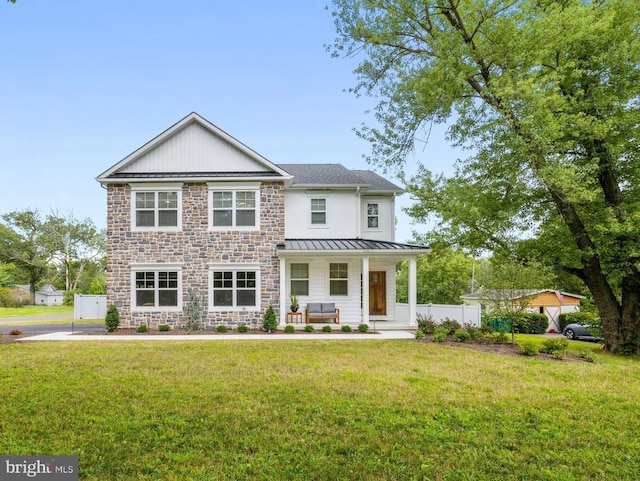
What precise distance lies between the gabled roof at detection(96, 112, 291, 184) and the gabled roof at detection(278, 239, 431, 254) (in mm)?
2849

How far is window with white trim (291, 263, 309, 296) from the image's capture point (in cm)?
1574

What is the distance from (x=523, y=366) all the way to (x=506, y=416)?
12.6 feet

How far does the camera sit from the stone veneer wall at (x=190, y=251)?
1441cm

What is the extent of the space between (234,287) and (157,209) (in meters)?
4.47

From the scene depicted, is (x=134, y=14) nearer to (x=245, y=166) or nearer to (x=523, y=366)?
(x=245, y=166)

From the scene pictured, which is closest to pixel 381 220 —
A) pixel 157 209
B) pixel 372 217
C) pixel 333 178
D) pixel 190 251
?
pixel 372 217

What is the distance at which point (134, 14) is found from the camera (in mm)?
15172

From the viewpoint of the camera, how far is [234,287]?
1459 cm

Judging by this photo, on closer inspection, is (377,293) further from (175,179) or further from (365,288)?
(175,179)

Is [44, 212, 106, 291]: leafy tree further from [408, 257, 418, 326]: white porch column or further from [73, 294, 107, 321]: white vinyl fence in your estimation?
[408, 257, 418, 326]: white porch column

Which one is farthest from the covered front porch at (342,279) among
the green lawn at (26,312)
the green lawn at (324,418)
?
the green lawn at (26,312)

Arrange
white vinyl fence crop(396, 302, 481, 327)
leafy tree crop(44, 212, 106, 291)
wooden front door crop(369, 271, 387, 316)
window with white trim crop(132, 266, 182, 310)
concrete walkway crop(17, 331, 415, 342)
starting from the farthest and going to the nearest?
leafy tree crop(44, 212, 106, 291) < wooden front door crop(369, 271, 387, 316) < white vinyl fence crop(396, 302, 481, 327) < window with white trim crop(132, 266, 182, 310) < concrete walkway crop(17, 331, 415, 342)

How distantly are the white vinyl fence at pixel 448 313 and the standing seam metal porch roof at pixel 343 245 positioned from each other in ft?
11.2

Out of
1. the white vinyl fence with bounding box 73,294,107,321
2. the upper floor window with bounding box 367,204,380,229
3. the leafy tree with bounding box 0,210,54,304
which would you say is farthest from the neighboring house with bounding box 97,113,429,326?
the leafy tree with bounding box 0,210,54,304
